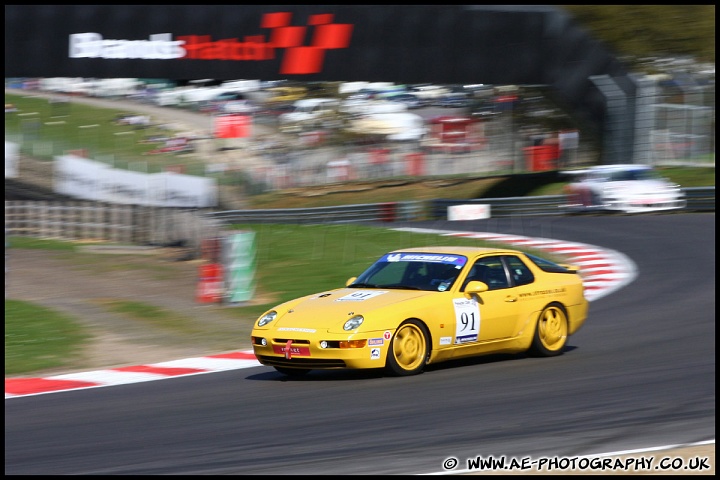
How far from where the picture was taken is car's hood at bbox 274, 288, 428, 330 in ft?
29.6

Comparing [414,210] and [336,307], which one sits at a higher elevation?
[414,210]

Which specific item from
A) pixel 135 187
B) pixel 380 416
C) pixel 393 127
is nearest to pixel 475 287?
pixel 380 416

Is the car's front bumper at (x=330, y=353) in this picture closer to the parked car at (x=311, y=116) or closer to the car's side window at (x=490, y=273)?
the car's side window at (x=490, y=273)

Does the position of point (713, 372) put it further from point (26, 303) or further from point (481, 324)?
point (26, 303)

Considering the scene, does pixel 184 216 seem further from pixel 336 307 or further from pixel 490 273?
pixel 336 307

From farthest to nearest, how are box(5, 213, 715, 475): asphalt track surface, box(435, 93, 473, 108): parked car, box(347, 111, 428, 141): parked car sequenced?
box(435, 93, 473, 108): parked car < box(347, 111, 428, 141): parked car < box(5, 213, 715, 475): asphalt track surface

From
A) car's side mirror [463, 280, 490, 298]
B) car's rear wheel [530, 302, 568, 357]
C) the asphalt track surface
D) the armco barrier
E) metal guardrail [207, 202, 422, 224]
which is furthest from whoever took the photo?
metal guardrail [207, 202, 422, 224]

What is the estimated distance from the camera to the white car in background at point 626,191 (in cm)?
2734

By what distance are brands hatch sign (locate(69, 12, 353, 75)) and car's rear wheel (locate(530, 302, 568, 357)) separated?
2009 centimetres

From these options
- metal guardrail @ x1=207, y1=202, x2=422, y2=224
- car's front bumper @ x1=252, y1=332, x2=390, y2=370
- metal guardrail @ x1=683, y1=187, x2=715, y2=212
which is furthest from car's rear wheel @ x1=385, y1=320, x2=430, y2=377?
metal guardrail @ x1=683, y1=187, x2=715, y2=212

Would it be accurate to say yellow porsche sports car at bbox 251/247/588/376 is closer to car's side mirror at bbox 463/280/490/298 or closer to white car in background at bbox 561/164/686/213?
car's side mirror at bbox 463/280/490/298

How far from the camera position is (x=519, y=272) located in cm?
1042

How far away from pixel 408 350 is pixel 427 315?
360mm

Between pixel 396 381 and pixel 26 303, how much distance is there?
25.8ft
